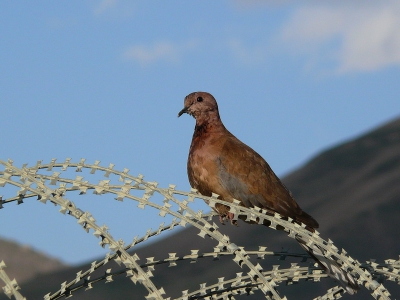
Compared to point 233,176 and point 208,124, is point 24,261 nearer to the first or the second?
point 208,124

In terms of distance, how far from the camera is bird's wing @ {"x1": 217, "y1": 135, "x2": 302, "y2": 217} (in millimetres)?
7352

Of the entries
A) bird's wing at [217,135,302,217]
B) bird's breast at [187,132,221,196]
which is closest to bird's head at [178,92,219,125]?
bird's breast at [187,132,221,196]

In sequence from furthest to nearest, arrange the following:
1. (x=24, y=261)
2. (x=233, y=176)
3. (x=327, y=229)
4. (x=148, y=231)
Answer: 1. (x=24, y=261)
2. (x=327, y=229)
3. (x=233, y=176)
4. (x=148, y=231)

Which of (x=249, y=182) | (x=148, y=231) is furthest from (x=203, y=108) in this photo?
(x=148, y=231)

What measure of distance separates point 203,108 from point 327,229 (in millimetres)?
40184

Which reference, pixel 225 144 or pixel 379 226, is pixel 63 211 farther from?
pixel 379 226

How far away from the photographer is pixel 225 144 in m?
7.65

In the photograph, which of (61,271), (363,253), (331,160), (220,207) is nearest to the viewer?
(220,207)

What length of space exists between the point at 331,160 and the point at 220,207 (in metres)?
62.1

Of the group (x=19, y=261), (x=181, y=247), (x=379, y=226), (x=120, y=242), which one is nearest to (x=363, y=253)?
(x=379, y=226)

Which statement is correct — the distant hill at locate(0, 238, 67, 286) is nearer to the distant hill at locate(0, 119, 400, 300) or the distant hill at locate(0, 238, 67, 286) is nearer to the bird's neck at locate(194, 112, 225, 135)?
the distant hill at locate(0, 119, 400, 300)

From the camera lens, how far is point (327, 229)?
47.0m

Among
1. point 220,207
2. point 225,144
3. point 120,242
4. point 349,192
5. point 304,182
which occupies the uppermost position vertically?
point 304,182

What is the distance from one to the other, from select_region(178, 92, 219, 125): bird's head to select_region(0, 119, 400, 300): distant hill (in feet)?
102
